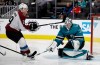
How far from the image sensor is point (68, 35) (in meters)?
5.49

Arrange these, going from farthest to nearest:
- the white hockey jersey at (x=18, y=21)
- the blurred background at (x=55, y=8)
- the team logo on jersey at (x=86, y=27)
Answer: the blurred background at (x=55, y=8) → the team logo on jersey at (x=86, y=27) → the white hockey jersey at (x=18, y=21)

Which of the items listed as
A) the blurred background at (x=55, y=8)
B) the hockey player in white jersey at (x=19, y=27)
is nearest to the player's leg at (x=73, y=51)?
the hockey player in white jersey at (x=19, y=27)

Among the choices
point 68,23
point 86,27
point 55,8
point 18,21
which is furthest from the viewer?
point 55,8

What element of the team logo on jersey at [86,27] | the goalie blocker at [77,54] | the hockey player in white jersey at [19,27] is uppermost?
the hockey player in white jersey at [19,27]

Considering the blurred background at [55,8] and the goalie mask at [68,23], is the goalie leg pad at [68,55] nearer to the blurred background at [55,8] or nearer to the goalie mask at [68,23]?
the goalie mask at [68,23]

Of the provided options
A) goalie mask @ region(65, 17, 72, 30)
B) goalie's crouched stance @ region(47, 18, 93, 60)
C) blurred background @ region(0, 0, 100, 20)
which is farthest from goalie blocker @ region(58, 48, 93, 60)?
blurred background @ region(0, 0, 100, 20)

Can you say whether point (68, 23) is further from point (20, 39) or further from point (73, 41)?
point (20, 39)

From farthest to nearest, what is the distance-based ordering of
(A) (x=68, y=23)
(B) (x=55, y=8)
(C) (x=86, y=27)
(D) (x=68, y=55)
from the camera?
(B) (x=55, y=8) → (C) (x=86, y=27) → (D) (x=68, y=55) → (A) (x=68, y=23)

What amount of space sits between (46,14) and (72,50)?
3497mm

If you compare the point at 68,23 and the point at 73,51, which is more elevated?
the point at 68,23

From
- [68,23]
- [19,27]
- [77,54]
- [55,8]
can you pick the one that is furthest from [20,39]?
[55,8]

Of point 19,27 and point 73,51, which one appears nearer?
point 19,27

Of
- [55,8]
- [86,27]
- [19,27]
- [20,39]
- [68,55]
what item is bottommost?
[68,55]

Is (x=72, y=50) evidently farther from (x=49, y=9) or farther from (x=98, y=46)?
(x=49, y=9)
